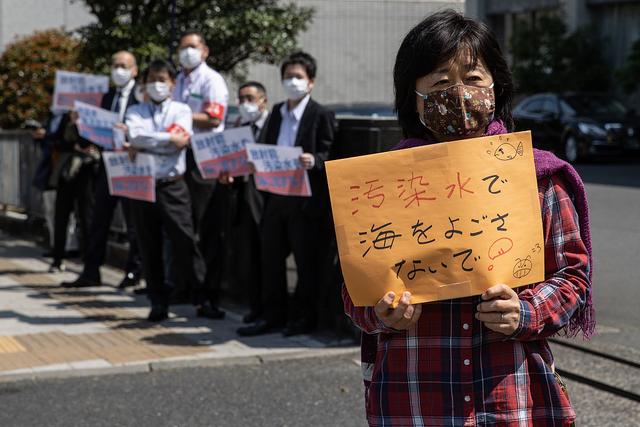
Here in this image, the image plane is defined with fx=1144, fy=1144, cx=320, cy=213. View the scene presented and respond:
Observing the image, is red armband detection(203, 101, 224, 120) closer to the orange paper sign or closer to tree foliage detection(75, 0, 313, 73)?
tree foliage detection(75, 0, 313, 73)

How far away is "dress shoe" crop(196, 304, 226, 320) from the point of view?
848cm

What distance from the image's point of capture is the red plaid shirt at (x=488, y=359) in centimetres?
273

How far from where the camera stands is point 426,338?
2.77m

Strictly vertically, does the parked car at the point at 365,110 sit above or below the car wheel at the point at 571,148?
above

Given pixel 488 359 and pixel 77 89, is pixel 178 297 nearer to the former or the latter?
pixel 77 89

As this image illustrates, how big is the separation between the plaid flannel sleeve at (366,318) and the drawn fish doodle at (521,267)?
0.32 metres

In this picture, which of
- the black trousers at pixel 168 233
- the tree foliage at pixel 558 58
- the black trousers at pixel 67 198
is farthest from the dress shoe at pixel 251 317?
the tree foliage at pixel 558 58

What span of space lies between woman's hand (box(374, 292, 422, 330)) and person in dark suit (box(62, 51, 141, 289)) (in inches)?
286

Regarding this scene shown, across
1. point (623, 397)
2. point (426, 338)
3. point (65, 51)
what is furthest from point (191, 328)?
point (65, 51)

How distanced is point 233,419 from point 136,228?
119 inches

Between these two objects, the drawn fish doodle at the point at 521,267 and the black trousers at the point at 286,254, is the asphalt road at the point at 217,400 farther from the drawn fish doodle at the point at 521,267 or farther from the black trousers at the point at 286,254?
the drawn fish doodle at the point at 521,267

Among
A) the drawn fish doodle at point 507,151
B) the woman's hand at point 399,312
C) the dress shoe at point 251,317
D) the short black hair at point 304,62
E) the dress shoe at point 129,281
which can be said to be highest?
the short black hair at point 304,62

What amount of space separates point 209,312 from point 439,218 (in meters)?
5.96

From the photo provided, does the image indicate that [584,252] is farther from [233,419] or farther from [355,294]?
[233,419]
